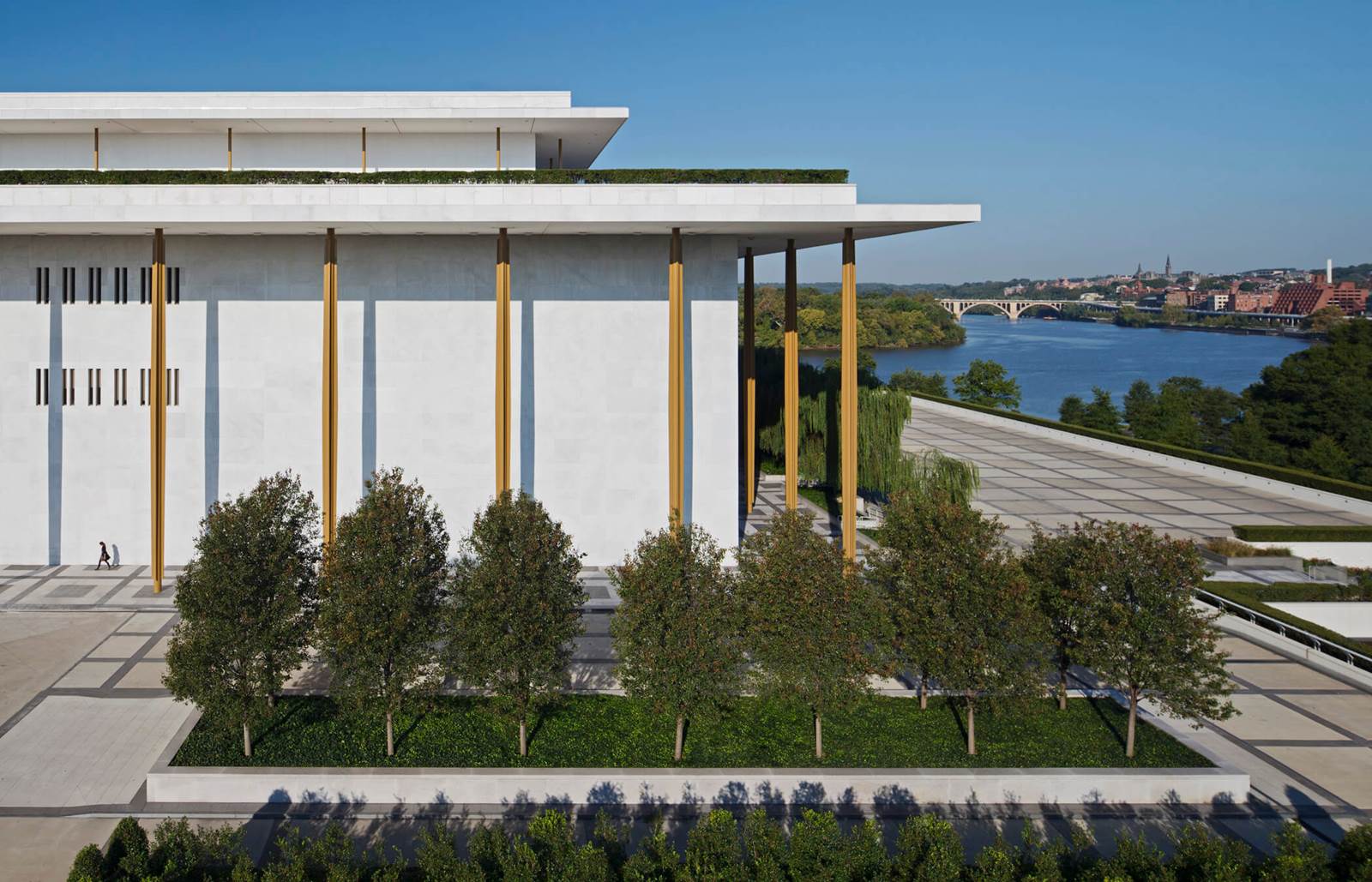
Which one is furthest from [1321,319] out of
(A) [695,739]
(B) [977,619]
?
(A) [695,739]

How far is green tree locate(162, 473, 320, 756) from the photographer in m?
14.0

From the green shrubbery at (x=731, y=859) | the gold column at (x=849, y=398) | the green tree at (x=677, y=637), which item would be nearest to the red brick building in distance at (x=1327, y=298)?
the gold column at (x=849, y=398)

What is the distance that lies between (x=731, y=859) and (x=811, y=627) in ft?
12.3

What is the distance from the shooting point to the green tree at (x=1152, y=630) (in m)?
14.0

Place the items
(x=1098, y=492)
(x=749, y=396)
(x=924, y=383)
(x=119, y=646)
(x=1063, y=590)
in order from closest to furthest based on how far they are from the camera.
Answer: (x=1063, y=590)
(x=119, y=646)
(x=749, y=396)
(x=1098, y=492)
(x=924, y=383)

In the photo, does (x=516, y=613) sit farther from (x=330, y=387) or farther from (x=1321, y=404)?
(x=1321, y=404)

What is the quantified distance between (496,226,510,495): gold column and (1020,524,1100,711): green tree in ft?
35.2

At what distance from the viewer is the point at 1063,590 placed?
1503 centimetres

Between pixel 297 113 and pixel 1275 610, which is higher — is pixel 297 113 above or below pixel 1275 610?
above

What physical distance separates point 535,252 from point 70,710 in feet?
42.2

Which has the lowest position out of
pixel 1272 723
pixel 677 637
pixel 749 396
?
pixel 1272 723

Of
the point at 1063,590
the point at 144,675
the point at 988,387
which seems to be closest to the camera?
the point at 1063,590

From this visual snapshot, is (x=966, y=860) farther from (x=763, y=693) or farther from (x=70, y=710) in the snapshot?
(x=70, y=710)

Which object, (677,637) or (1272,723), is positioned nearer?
(677,637)
